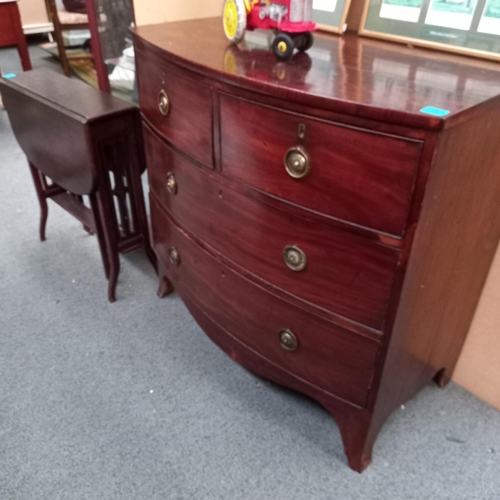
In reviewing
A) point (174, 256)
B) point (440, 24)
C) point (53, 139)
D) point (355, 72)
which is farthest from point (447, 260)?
point (53, 139)

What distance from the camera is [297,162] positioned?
0.97 m

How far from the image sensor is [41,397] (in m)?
1.54

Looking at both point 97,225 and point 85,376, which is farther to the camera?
point 97,225

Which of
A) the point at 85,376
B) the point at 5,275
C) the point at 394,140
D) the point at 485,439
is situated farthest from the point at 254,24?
the point at 5,275

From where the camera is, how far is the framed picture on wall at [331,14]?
1.35 m

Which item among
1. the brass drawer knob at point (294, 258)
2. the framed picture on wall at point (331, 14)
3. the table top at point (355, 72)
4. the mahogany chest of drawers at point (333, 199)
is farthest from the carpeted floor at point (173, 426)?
the framed picture on wall at point (331, 14)

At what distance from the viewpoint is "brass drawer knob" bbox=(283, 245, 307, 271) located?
1081 mm

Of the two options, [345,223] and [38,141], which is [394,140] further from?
[38,141]

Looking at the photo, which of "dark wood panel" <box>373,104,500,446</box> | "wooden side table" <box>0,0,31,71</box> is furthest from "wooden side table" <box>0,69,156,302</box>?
"wooden side table" <box>0,0,31,71</box>

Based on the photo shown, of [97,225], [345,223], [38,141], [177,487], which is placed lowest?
[177,487]

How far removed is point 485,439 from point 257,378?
700mm

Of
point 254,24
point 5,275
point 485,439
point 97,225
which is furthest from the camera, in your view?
point 5,275

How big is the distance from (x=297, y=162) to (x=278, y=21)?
14.5 inches

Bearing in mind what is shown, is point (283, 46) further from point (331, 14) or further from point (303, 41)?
point (331, 14)
